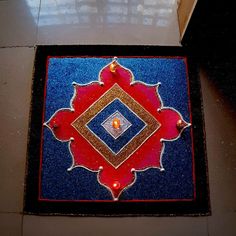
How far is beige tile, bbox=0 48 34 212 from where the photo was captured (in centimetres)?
145

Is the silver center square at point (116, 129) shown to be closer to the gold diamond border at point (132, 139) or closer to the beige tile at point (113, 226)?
the gold diamond border at point (132, 139)

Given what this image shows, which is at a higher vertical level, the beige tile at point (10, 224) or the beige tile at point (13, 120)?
the beige tile at point (13, 120)

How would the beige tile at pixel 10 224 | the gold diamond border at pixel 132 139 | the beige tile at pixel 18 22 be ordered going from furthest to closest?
the beige tile at pixel 18 22 → the gold diamond border at pixel 132 139 → the beige tile at pixel 10 224

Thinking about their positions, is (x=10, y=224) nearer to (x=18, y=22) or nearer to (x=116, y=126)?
(x=116, y=126)

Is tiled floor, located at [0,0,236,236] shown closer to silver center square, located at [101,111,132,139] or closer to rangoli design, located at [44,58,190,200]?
rangoli design, located at [44,58,190,200]

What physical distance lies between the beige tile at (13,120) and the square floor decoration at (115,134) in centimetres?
4

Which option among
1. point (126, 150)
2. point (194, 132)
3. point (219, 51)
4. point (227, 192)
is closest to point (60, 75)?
point (126, 150)

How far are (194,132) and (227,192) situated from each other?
0.32m

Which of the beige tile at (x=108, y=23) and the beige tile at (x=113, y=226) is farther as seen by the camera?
the beige tile at (x=108, y=23)

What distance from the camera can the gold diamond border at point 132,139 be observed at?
4.97ft

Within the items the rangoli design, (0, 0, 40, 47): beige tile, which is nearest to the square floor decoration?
the rangoli design

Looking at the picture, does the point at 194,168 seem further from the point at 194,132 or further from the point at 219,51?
the point at 219,51

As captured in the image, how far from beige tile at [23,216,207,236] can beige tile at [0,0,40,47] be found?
91 cm

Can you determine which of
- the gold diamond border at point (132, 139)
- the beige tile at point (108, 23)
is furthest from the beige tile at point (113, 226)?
the beige tile at point (108, 23)
